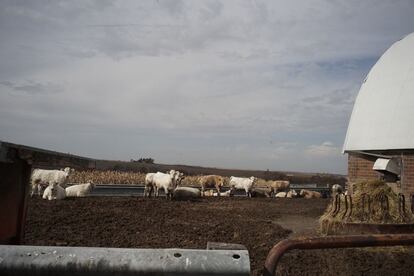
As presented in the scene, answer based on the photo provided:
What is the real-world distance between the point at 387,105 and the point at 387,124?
2.52ft

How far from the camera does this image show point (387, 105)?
534 inches

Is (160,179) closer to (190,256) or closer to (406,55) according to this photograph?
(406,55)

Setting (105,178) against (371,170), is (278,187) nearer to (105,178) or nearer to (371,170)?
(105,178)

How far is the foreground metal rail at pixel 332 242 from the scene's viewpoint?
247 cm

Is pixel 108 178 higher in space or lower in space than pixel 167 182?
lower

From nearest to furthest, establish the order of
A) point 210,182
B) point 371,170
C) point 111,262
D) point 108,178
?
point 111,262, point 371,170, point 210,182, point 108,178

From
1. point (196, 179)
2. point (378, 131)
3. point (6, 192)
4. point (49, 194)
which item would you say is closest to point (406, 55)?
point (378, 131)

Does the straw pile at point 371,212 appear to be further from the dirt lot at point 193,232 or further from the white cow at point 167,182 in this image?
the white cow at point 167,182

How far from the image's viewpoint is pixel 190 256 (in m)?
2.01

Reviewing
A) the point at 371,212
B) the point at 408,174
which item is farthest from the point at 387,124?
the point at 371,212

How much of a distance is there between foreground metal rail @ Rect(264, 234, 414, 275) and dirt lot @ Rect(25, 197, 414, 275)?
146 inches

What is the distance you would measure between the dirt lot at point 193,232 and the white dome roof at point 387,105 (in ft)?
11.8

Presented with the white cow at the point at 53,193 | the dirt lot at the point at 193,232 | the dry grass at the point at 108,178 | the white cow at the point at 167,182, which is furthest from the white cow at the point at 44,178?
the dry grass at the point at 108,178

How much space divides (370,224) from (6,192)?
7686 millimetres
